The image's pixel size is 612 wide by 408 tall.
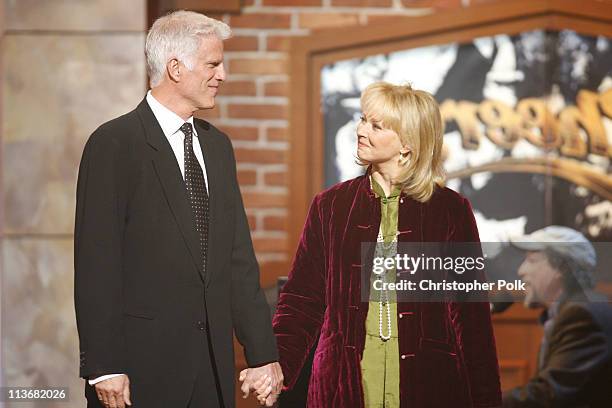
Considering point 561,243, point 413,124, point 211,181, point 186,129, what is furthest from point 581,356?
point 186,129

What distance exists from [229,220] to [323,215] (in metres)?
0.31

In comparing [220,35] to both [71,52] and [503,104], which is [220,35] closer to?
[71,52]

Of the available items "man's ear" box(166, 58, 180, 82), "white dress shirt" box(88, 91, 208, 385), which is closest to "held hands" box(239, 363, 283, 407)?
"white dress shirt" box(88, 91, 208, 385)

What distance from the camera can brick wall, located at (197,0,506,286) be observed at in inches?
158

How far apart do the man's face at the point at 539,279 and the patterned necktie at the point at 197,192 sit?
1.43 m

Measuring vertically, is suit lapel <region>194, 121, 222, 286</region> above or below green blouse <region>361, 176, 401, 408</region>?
above

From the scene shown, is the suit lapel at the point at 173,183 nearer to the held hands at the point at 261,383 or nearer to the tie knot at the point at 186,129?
the tie knot at the point at 186,129

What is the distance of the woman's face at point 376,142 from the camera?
9.64 ft

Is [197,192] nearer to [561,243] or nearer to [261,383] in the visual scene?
[261,383]

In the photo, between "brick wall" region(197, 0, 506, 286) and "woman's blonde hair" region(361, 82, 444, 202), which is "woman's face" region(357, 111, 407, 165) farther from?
"brick wall" region(197, 0, 506, 286)

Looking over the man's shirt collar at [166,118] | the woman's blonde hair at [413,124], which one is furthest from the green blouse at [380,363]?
the man's shirt collar at [166,118]

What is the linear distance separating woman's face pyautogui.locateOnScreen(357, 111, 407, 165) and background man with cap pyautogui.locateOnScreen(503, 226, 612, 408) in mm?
959

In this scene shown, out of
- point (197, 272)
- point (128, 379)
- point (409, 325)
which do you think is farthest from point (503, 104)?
point (128, 379)

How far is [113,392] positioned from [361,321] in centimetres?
70
